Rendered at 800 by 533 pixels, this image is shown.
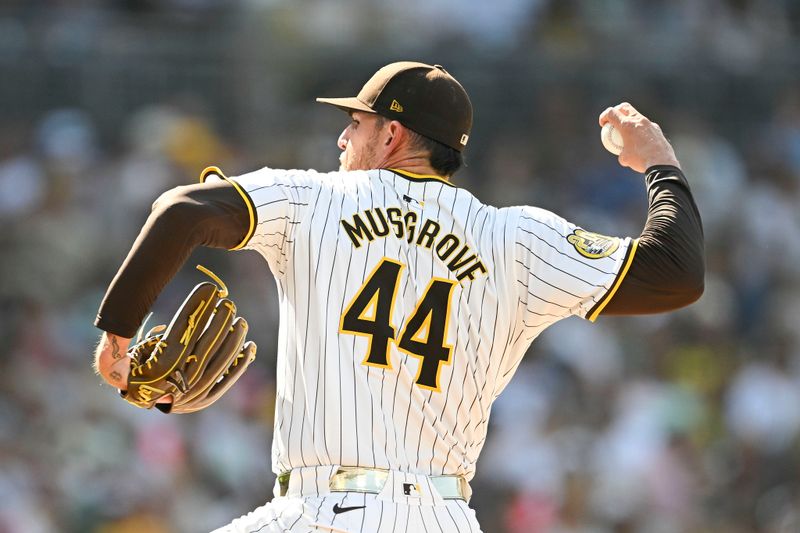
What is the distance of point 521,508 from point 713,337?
2273 millimetres

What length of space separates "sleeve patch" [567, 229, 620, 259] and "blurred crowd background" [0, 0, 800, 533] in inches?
197

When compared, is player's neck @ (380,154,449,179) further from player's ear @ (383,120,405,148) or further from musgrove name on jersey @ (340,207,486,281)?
musgrove name on jersey @ (340,207,486,281)

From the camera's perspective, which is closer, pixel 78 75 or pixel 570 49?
pixel 78 75

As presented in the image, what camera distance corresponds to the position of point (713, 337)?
10211mm

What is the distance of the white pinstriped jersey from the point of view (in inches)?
138

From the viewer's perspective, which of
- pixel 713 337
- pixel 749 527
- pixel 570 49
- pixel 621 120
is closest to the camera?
pixel 621 120

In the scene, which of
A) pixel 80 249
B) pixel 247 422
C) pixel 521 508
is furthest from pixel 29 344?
pixel 521 508

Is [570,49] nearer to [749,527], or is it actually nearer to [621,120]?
[749,527]

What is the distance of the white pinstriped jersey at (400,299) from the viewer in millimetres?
3504

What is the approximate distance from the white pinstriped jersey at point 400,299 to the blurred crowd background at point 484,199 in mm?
4850

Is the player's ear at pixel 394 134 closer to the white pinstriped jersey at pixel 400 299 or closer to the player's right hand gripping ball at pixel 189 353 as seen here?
the white pinstriped jersey at pixel 400 299

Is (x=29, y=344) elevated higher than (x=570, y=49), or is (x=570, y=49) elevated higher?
(x=570, y=49)

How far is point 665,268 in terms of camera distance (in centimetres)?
369

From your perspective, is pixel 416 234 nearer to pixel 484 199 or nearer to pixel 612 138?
pixel 612 138
